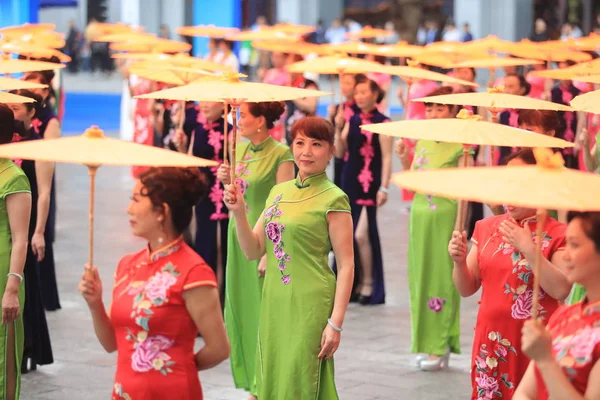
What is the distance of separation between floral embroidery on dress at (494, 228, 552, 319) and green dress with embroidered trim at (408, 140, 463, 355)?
2622mm

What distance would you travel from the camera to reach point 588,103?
5199mm

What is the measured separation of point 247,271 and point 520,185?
369 cm

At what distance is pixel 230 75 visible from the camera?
559 cm

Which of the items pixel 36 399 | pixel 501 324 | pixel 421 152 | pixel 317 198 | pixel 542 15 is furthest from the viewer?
pixel 542 15

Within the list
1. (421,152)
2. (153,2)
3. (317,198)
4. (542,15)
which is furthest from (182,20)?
(317,198)

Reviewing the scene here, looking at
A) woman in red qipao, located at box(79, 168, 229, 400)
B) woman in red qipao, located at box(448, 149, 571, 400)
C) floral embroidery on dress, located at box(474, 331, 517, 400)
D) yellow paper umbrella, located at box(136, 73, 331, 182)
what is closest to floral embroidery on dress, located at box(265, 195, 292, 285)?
yellow paper umbrella, located at box(136, 73, 331, 182)

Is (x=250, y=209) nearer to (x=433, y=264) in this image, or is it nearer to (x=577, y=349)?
(x=433, y=264)

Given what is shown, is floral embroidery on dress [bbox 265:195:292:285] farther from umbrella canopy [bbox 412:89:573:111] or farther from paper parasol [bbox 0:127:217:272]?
paper parasol [bbox 0:127:217:272]

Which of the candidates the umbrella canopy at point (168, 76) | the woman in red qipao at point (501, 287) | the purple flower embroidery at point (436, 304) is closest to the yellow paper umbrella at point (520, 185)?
the woman in red qipao at point (501, 287)

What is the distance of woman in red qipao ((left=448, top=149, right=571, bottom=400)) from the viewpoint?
15.8 ft

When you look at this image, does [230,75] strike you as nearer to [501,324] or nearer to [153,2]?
[501,324]

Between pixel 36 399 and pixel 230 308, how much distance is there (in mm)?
1223

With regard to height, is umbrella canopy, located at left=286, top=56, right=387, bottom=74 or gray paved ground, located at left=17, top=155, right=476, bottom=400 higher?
umbrella canopy, located at left=286, top=56, right=387, bottom=74

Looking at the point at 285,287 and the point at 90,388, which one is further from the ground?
the point at 285,287
